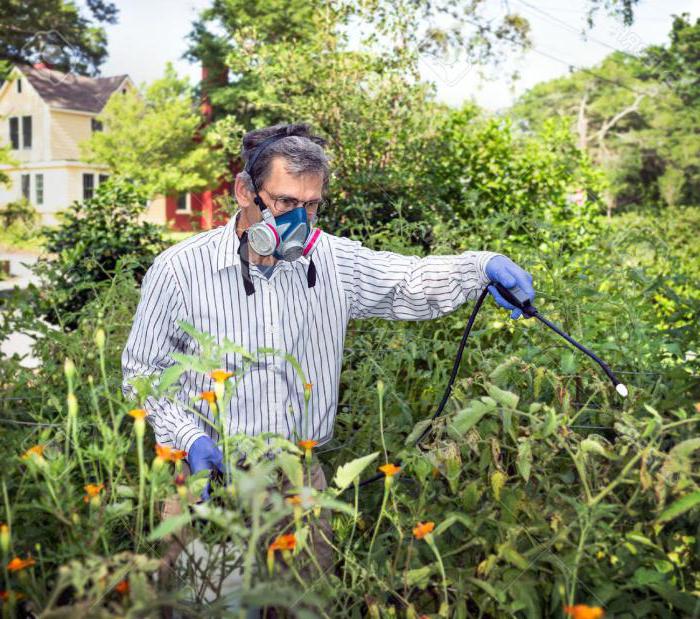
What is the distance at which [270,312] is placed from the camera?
7.58 ft

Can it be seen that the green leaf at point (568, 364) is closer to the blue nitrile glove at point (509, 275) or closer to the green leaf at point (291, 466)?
the blue nitrile glove at point (509, 275)

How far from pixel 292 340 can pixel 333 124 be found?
6247 mm

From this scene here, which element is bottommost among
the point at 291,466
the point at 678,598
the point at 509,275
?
the point at 678,598

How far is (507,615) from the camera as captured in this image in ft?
4.62

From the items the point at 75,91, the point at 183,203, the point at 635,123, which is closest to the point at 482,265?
the point at 75,91

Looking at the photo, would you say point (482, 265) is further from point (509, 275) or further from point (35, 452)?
point (35, 452)

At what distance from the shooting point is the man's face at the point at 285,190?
2.35m

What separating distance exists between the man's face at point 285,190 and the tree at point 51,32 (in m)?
16.1

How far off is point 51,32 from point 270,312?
17490 mm

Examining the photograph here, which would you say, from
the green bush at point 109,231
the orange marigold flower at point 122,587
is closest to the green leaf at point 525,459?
the orange marigold flower at point 122,587

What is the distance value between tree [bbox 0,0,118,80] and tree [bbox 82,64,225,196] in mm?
10866

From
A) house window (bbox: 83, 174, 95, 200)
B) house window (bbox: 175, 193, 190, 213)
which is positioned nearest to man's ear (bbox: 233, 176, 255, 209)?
house window (bbox: 175, 193, 190, 213)

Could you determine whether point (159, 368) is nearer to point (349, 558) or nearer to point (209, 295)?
point (209, 295)

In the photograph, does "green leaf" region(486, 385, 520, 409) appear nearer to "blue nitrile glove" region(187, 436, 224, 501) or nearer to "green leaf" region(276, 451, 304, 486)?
"green leaf" region(276, 451, 304, 486)
